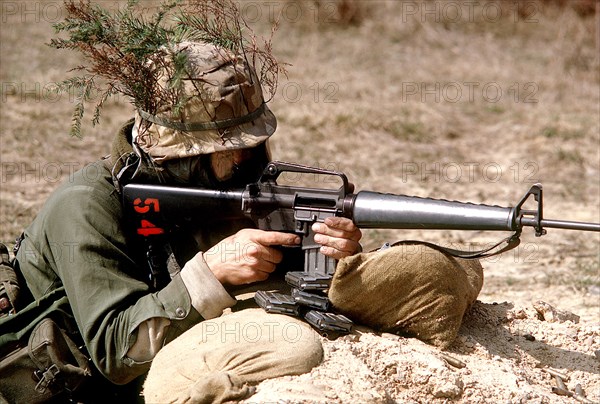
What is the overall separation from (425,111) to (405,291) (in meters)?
6.83

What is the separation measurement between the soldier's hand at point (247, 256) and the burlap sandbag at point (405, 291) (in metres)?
0.29

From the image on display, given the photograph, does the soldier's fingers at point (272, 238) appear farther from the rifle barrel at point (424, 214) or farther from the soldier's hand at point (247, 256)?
the rifle barrel at point (424, 214)

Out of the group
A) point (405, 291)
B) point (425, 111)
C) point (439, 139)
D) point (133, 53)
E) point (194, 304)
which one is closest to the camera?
point (194, 304)

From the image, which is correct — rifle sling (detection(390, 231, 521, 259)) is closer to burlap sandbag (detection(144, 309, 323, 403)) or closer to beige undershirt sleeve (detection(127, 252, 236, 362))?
burlap sandbag (detection(144, 309, 323, 403))

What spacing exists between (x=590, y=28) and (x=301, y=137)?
6.01 metres

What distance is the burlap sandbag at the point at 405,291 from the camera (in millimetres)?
3734

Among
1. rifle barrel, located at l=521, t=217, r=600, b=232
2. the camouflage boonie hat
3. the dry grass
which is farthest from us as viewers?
the dry grass

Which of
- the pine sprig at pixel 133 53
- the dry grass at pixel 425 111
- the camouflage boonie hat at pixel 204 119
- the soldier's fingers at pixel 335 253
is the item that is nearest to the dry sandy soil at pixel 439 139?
the dry grass at pixel 425 111

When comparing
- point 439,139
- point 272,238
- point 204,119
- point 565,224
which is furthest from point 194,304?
point 439,139

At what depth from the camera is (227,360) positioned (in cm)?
346

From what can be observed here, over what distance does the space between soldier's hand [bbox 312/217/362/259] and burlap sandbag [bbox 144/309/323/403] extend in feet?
1.19

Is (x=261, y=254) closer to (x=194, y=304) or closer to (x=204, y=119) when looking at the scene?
(x=194, y=304)

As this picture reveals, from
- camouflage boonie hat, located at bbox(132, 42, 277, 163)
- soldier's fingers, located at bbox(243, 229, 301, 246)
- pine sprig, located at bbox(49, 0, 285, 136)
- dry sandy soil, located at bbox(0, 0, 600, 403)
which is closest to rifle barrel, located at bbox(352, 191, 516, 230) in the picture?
soldier's fingers, located at bbox(243, 229, 301, 246)

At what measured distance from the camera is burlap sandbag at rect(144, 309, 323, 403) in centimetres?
338
